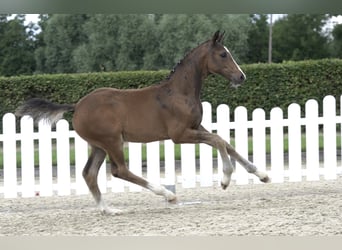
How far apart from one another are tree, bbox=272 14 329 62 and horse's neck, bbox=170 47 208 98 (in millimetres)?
18999

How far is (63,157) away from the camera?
7.21 m

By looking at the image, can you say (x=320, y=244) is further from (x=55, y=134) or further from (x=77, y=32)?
(x=77, y=32)

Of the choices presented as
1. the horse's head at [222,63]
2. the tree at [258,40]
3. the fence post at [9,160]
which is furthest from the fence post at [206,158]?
the tree at [258,40]

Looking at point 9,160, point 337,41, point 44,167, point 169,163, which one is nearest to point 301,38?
point 337,41

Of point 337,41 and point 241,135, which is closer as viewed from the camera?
point 241,135

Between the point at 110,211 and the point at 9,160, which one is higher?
the point at 9,160

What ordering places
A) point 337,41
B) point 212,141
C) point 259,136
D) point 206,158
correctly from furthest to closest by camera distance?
point 337,41 < point 259,136 < point 206,158 < point 212,141

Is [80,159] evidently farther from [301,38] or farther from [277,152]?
[301,38]

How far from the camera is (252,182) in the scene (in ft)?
25.7

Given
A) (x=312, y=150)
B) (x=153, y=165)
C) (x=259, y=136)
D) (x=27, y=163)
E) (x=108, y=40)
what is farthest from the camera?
(x=108, y=40)

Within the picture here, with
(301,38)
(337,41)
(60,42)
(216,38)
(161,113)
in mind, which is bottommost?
(161,113)

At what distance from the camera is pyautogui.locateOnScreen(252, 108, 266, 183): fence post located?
746 cm

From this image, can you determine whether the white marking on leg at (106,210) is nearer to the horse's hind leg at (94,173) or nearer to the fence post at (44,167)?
the horse's hind leg at (94,173)

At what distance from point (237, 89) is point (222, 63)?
7942 millimetres
